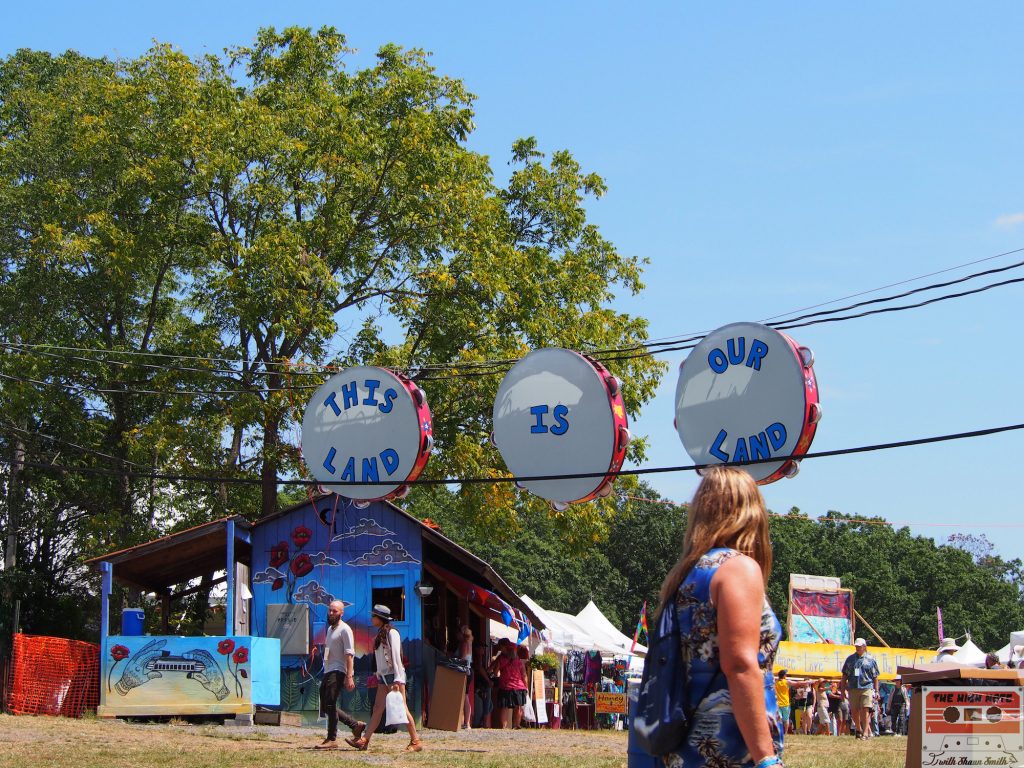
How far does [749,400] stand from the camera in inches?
553

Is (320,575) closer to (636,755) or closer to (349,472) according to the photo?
(349,472)

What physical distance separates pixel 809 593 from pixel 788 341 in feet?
74.8

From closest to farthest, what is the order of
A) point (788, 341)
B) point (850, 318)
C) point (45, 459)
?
point (788, 341) → point (850, 318) → point (45, 459)

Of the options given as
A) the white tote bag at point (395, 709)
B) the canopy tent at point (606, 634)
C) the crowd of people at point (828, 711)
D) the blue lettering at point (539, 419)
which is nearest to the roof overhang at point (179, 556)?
the white tote bag at point (395, 709)

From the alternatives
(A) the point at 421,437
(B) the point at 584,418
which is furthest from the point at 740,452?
(A) the point at 421,437

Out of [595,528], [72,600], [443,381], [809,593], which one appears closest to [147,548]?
[443,381]

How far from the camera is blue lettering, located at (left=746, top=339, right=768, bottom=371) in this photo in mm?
13969

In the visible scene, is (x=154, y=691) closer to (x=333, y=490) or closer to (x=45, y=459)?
(x=333, y=490)

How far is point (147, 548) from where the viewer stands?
20.5m

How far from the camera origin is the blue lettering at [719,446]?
14203 mm

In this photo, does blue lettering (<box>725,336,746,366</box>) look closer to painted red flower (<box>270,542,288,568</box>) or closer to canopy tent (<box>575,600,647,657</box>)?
painted red flower (<box>270,542,288,568</box>)

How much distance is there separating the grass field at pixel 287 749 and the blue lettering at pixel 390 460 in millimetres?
3493

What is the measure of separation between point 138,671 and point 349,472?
17.8ft

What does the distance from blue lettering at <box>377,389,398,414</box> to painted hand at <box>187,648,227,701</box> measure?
18.0ft
